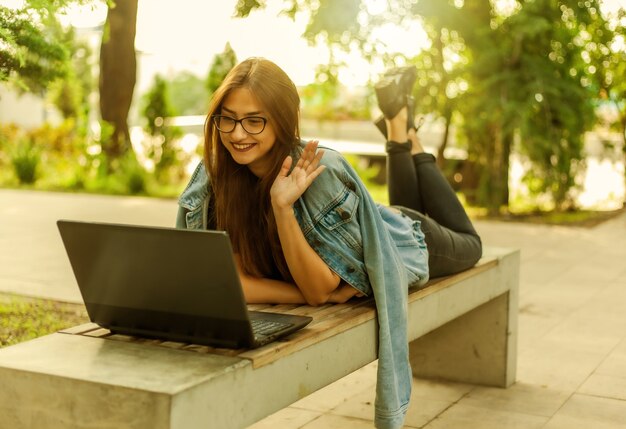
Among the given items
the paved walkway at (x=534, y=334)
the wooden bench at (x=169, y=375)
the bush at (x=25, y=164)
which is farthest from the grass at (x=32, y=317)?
the bush at (x=25, y=164)

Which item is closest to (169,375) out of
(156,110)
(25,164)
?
(25,164)

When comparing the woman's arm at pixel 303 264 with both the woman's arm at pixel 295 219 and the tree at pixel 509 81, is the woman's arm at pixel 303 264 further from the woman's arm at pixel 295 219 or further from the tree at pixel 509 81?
the tree at pixel 509 81

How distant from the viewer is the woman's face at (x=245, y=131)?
2826mm

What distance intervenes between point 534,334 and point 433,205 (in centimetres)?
137

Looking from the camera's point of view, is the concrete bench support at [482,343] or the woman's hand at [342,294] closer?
the woman's hand at [342,294]

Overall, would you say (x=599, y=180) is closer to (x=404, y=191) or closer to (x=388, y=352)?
(x=404, y=191)

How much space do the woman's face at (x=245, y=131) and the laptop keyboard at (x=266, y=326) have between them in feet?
1.83

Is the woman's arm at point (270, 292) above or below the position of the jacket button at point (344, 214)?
below

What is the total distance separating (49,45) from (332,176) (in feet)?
5.72

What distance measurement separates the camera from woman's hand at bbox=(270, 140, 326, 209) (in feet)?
9.02

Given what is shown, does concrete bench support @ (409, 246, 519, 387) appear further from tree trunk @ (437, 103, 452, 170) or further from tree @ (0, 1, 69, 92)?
tree trunk @ (437, 103, 452, 170)

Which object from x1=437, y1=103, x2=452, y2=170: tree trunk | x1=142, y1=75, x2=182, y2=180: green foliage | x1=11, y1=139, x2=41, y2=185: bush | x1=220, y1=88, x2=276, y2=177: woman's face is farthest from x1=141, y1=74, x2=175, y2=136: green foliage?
x1=220, y1=88, x2=276, y2=177: woman's face

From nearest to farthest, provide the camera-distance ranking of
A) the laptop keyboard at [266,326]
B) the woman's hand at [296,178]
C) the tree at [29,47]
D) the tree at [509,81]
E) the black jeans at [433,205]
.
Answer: the laptop keyboard at [266,326] < the woman's hand at [296,178] < the tree at [29,47] < the black jeans at [433,205] < the tree at [509,81]

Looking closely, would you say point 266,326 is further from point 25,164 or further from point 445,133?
point 25,164
